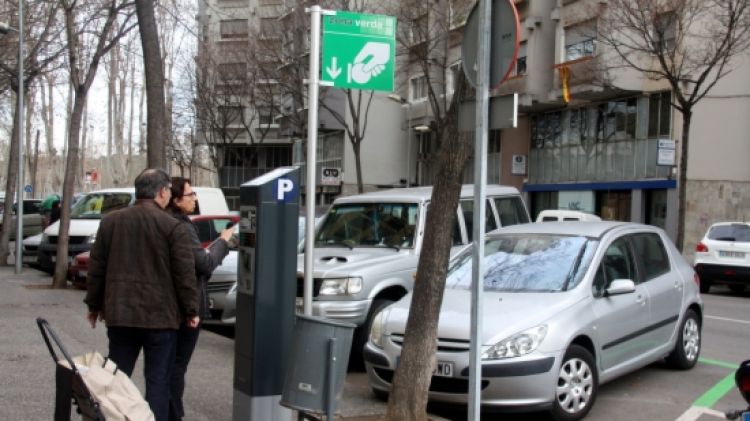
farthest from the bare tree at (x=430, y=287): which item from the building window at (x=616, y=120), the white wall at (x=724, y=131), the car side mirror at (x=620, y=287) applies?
the building window at (x=616, y=120)

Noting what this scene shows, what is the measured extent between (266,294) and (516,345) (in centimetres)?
200

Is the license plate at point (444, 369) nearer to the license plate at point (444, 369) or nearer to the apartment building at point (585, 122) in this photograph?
the license plate at point (444, 369)

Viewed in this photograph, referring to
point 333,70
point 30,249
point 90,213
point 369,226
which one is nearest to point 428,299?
point 333,70

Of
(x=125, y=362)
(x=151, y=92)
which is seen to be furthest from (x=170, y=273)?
(x=151, y=92)

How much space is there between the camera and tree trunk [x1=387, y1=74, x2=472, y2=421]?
5324mm

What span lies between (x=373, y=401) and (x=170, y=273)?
2.62 metres

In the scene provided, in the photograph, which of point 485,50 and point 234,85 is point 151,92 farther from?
point 234,85

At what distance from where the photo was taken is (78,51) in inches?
677

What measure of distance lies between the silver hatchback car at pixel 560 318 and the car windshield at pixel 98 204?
1172 centimetres

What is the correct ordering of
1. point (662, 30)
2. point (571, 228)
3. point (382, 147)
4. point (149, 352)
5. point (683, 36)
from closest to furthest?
1. point (149, 352)
2. point (571, 228)
3. point (662, 30)
4. point (683, 36)
5. point (382, 147)

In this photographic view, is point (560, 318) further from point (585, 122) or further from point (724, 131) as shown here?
point (585, 122)

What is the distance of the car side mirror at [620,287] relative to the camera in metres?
6.50

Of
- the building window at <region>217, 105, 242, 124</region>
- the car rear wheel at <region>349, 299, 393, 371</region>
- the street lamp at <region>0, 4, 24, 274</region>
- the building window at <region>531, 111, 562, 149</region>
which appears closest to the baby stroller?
the car rear wheel at <region>349, 299, 393, 371</region>

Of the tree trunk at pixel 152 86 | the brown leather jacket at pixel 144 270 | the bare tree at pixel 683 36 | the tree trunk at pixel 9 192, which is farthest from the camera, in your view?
the bare tree at pixel 683 36
